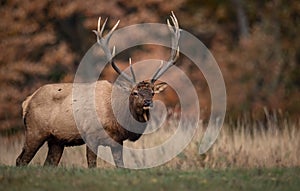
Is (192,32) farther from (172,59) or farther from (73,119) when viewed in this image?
(73,119)

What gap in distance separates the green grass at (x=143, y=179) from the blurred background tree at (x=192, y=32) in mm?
11126

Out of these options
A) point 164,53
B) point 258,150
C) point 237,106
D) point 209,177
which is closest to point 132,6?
point 164,53

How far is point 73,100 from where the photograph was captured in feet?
41.5

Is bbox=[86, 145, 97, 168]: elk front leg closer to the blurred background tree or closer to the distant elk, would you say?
the distant elk

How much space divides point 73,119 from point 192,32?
47.0 ft

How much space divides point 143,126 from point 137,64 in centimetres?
966

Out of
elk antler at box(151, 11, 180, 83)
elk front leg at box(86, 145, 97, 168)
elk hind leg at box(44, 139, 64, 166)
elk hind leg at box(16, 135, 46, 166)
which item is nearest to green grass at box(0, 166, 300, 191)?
elk front leg at box(86, 145, 97, 168)

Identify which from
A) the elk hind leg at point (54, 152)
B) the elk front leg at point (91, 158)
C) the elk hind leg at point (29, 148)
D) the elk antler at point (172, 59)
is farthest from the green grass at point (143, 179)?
the elk antler at point (172, 59)

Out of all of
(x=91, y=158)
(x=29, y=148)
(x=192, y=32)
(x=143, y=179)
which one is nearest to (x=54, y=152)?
(x=29, y=148)

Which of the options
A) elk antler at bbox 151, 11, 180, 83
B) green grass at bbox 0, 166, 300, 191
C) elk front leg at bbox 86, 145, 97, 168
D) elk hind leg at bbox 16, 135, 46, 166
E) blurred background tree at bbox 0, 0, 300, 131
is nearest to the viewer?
green grass at bbox 0, 166, 300, 191

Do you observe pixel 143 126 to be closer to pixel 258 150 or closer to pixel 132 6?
pixel 258 150

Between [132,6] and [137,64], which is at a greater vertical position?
[132,6]

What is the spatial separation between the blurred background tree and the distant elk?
835 centimetres

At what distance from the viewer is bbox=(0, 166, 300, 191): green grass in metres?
9.22
